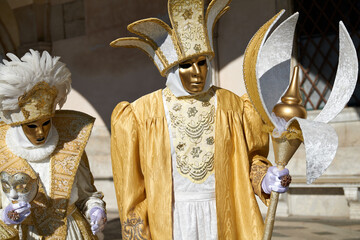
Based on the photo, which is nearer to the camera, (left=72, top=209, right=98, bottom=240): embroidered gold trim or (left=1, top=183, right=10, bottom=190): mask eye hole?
(left=1, top=183, right=10, bottom=190): mask eye hole

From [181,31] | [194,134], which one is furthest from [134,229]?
[181,31]

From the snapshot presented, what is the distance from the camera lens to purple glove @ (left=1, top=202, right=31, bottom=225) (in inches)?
99.8

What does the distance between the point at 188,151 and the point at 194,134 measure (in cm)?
9

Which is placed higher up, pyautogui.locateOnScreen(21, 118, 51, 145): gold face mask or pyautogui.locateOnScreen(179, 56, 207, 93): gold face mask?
pyautogui.locateOnScreen(179, 56, 207, 93): gold face mask

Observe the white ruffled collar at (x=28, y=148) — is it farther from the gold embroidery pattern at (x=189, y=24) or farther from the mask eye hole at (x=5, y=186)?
the gold embroidery pattern at (x=189, y=24)

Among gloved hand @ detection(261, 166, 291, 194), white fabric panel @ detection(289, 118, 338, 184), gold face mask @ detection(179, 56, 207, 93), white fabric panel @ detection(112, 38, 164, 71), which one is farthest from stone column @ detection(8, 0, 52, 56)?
white fabric panel @ detection(289, 118, 338, 184)

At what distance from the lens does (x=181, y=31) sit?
2602 mm

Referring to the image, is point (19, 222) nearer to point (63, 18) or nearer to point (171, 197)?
point (171, 197)

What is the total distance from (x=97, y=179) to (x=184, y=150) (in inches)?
207

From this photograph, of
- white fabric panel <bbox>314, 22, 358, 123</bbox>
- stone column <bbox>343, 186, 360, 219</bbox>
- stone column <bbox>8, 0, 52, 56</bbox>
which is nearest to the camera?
white fabric panel <bbox>314, 22, 358, 123</bbox>

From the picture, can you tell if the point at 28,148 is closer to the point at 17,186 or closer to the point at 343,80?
the point at 17,186

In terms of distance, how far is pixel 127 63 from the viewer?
7559 mm

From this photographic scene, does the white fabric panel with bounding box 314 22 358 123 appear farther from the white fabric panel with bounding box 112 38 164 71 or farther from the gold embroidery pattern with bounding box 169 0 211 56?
the white fabric panel with bounding box 112 38 164 71

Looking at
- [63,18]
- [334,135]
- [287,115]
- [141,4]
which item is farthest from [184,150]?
[63,18]
